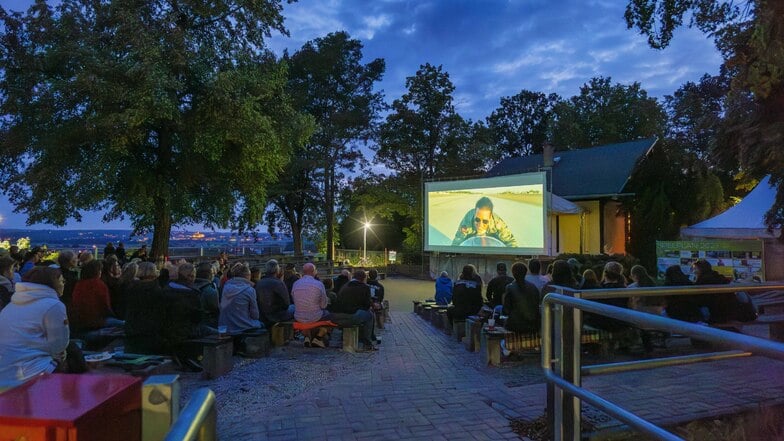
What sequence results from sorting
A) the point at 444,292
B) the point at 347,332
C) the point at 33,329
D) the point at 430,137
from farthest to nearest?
1. the point at 430,137
2. the point at 444,292
3. the point at 347,332
4. the point at 33,329

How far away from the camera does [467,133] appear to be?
3059cm

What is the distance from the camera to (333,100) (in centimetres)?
3266

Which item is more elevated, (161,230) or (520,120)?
(520,120)

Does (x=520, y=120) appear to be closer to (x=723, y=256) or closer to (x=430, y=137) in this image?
(x=430, y=137)

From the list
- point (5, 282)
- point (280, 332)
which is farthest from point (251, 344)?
point (5, 282)

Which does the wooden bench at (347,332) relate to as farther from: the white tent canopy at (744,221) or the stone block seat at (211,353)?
the white tent canopy at (744,221)

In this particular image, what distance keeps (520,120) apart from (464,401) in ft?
176

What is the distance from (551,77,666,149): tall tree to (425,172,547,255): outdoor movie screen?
66.5 feet

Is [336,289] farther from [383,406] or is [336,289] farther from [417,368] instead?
[383,406]

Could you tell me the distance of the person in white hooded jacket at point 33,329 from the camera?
3.24 meters

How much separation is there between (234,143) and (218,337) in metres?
10.1

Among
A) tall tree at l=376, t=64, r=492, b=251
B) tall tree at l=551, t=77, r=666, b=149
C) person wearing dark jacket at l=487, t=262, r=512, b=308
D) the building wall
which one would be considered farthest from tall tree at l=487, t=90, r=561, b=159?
person wearing dark jacket at l=487, t=262, r=512, b=308

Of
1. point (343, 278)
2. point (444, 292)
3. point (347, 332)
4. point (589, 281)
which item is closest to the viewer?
point (589, 281)

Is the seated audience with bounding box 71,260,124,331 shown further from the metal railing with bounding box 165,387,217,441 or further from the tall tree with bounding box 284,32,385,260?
the tall tree with bounding box 284,32,385,260
